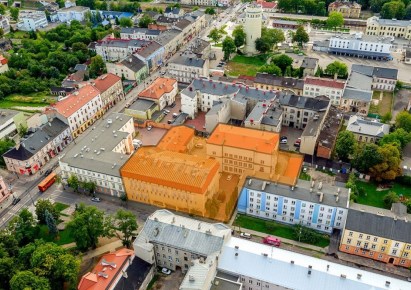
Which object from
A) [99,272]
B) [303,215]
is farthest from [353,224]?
[99,272]

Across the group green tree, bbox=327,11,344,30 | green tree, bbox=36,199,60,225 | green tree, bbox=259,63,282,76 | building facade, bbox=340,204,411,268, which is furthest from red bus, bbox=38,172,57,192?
green tree, bbox=327,11,344,30

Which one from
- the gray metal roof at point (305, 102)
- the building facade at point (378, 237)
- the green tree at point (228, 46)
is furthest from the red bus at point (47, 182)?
the green tree at point (228, 46)

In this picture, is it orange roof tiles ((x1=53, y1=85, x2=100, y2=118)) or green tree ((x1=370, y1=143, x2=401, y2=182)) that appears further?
orange roof tiles ((x1=53, y1=85, x2=100, y2=118))

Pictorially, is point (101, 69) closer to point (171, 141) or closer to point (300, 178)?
point (171, 141)

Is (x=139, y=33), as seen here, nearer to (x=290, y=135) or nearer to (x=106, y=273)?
(x=290, y=135)

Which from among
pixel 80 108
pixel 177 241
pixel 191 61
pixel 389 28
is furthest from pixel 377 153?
pixel 389 28

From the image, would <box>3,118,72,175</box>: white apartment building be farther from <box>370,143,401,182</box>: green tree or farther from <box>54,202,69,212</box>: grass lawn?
<box>370,143,401,182</box>: green tree
